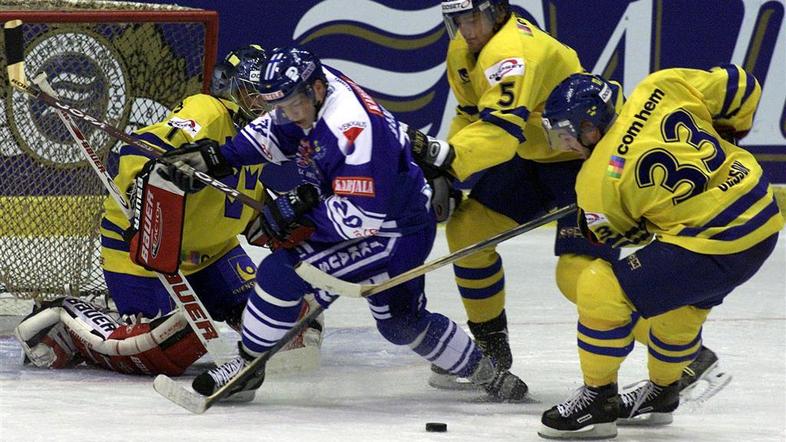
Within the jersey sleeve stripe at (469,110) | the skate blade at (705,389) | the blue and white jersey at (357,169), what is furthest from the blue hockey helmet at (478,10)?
the skate blade at (705,389)

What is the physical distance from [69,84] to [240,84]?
2.64 feet

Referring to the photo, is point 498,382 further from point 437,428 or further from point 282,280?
point 282,280

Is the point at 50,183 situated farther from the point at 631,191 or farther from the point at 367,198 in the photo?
the point at 631,191

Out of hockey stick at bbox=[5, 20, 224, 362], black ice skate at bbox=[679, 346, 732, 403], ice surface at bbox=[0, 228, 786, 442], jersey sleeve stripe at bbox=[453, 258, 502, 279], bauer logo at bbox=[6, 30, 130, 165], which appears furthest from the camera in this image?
bauer logo at bbox=[6, 30, 130, 165]

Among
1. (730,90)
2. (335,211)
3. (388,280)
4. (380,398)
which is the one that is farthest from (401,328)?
(730,90)

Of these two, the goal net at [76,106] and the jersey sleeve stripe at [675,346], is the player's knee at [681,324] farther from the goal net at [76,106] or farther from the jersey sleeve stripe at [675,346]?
the goal net at [76,106]

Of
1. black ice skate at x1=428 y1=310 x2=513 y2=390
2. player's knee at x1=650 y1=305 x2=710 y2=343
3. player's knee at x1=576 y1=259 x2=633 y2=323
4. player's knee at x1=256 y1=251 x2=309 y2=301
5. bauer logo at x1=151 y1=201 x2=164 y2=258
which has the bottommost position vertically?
black ice skate at x1=428 y1=310 x2=513 y2=390

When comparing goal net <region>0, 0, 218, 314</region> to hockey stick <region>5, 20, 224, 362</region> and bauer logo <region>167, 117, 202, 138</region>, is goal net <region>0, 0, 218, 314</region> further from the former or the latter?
bauer logo <region>167, 117, 202, 138</region>

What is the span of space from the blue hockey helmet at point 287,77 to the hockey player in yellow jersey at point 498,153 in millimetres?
406

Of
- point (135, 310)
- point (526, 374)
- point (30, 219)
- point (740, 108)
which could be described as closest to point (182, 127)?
point (135, 310)

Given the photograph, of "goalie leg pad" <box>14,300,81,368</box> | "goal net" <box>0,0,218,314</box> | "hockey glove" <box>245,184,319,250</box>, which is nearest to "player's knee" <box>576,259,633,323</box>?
"hockey glove" <box>245,184,319,250</box>

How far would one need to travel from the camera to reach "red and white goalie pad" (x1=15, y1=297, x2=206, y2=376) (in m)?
3.99

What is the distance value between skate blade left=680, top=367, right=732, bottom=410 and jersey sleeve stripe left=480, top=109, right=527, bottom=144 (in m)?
0.78

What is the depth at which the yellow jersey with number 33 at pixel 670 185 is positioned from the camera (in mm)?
3264
